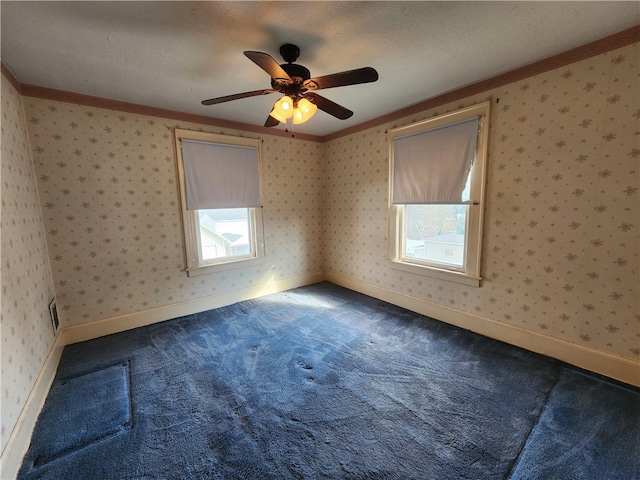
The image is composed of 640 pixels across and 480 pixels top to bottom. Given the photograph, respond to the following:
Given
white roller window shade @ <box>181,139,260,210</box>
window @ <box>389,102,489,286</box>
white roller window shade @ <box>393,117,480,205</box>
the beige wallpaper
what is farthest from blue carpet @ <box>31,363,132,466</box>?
white roller window shade @ <box>393,117,480,205</box>

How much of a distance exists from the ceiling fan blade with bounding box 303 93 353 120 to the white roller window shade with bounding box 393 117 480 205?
1.19 meters

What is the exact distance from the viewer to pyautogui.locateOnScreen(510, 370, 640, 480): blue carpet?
1298 mm

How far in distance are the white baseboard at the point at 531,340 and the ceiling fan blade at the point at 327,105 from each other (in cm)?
222

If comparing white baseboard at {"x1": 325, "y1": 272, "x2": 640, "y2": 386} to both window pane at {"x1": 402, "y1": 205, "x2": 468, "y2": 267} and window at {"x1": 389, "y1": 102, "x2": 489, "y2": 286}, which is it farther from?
window pane at {"x1": 402, "y1": 205, "x2": 468, "y2": 267}

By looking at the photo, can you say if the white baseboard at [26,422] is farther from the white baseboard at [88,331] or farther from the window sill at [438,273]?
the window sill at [438,273]

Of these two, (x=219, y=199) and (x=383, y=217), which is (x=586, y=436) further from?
(x=219, y=199)

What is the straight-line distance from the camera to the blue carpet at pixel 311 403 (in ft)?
4.44

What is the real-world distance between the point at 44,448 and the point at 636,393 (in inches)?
144

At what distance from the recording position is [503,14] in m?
1.52

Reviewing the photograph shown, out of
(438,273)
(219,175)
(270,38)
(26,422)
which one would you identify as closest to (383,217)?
(438,273)

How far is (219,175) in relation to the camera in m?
3.23

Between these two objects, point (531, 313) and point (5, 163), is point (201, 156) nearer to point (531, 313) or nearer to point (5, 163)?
point (5, 163)

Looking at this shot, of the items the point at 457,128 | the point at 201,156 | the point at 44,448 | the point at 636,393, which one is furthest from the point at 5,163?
the point at 636,393

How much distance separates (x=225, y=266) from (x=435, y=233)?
2612mm
